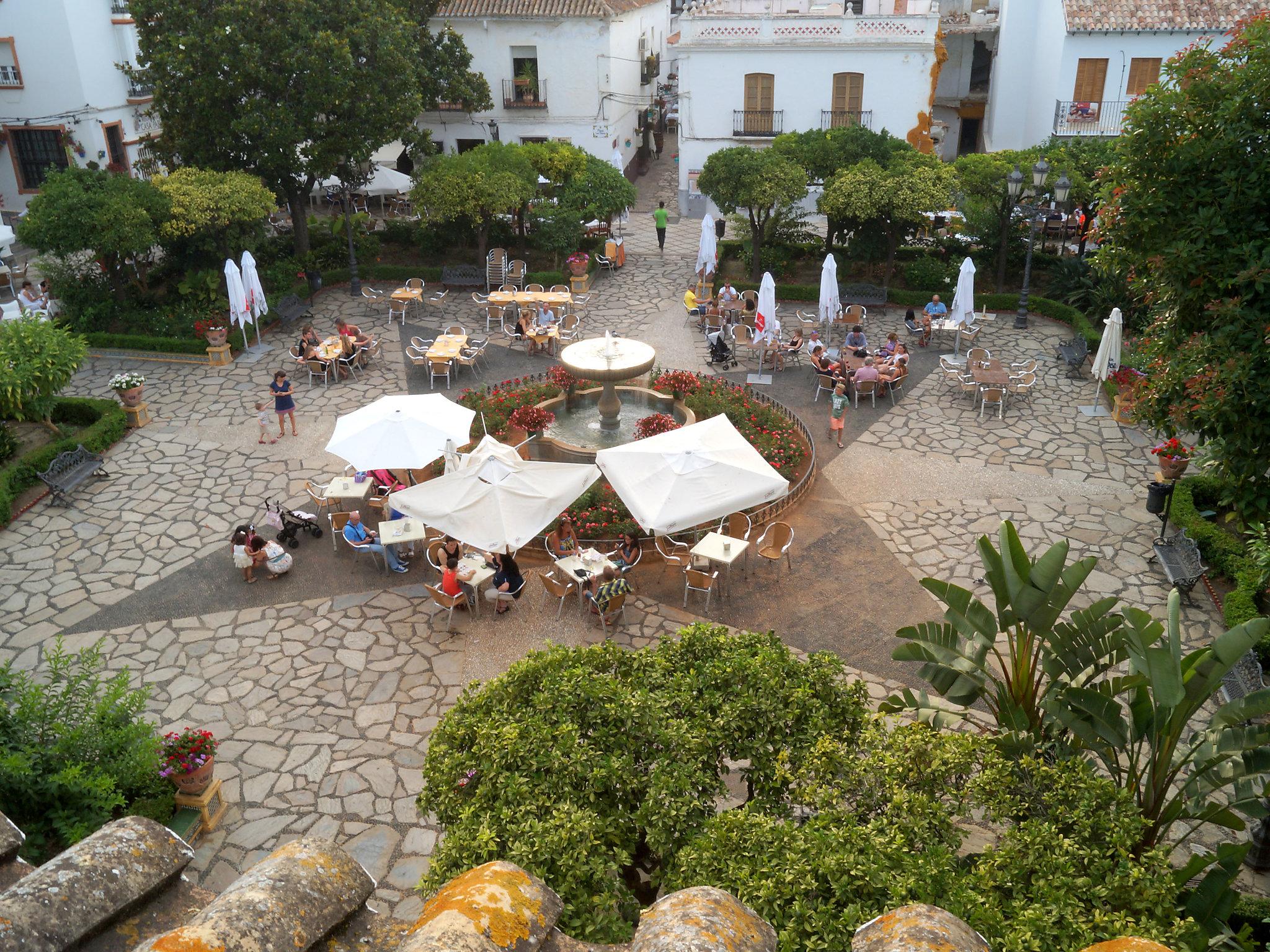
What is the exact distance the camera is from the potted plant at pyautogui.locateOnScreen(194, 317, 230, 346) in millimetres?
21453

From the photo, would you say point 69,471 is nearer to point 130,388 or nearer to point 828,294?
point 130,388

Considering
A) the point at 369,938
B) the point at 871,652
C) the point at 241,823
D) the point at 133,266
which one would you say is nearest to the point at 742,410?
the point at 871,652

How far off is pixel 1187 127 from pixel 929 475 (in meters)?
7.78

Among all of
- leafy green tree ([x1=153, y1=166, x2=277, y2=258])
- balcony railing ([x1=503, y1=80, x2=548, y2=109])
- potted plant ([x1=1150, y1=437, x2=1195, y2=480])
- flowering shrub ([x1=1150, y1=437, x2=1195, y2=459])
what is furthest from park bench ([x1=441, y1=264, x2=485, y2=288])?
potted plant ([x1=1150, y1=437, x2=1195, y2=480])

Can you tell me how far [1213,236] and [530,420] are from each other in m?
10.6

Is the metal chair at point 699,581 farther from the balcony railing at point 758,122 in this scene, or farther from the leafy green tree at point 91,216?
the balcony railing at point 758,122

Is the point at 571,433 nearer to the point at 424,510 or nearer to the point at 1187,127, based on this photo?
the point at 424,510

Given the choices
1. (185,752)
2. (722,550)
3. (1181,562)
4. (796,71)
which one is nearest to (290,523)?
(185,752)

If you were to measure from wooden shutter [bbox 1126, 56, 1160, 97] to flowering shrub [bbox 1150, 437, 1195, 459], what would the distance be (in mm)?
19169

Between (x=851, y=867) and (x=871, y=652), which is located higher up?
(x=851, y=867)

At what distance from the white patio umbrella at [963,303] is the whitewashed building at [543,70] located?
723 inches

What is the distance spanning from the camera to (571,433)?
58.6 feet

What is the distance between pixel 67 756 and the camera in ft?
28.3

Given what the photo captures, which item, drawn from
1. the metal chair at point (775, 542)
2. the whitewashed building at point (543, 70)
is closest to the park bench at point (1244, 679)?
the metal chair at point (775, 542)
